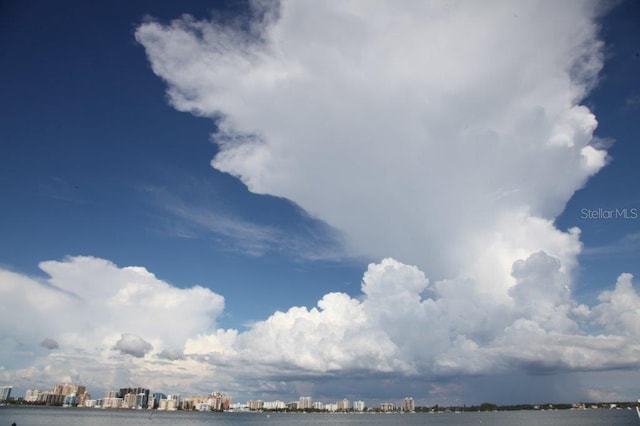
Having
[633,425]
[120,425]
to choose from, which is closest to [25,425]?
[120,425]

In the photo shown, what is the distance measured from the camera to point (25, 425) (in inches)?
A: 5645

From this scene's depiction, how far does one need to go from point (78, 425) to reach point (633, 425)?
225 metres

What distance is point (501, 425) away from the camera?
653 ft

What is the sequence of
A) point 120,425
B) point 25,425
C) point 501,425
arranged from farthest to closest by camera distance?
point 501,425
point 120,425
point 25,425

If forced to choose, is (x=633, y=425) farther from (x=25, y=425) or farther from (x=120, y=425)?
(x=25, y=425)

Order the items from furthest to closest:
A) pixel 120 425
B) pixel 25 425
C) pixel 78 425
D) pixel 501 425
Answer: pixel 501 425
pixel 120 425
pixel 78 425
pixel 25 425

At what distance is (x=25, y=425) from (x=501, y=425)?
638 ft

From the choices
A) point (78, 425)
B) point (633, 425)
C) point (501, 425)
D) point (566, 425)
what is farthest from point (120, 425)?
point (633, 425)

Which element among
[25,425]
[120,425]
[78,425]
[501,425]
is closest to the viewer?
[25,425]

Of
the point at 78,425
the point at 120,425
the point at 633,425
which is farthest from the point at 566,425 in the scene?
the point at 78,425

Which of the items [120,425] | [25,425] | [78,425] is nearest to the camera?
[25,425]

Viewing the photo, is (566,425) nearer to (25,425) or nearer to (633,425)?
(633,425)

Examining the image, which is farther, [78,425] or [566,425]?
[566,425]

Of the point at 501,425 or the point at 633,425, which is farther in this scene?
the point at 501,425
